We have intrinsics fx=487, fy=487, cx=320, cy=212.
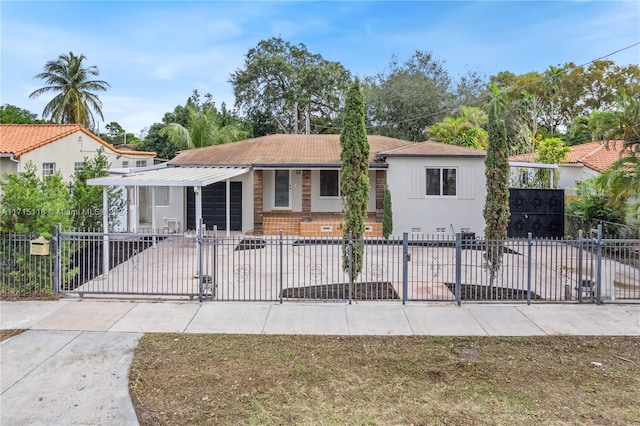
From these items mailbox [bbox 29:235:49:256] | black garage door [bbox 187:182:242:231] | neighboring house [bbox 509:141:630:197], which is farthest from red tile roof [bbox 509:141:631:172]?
mailbox [bbox 29:235:49:256]

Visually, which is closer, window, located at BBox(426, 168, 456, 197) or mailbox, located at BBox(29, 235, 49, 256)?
mailbox, located at BBox(29, 235, 49, 256)

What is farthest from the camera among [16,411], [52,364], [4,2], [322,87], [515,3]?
[322,87]

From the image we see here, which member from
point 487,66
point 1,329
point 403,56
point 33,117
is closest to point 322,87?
point 403,56

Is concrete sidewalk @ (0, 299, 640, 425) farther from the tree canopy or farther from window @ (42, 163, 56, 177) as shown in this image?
the tree canopy

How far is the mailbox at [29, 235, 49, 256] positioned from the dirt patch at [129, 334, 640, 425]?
367cm

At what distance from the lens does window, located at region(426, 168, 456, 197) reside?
60.3 feet

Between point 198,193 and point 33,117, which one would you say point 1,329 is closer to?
point 198,193

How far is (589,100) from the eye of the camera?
142 ft

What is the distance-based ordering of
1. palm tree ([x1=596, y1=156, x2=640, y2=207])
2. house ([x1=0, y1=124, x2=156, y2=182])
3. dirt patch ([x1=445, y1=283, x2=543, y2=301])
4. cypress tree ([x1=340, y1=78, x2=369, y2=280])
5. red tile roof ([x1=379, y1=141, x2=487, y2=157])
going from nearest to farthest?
1. dirt patch ([x1=445, y1=283, x2=543, y2=301])
2. cypress tree ([x1=340, y1=78, x2=369, y2=280])
3. palm tree ([x1=596, y1=156, x2=640, y2=207])
4. house ([x1=0, y1=124, x2=156, y2=182])
5. red tile roof ([x1=379, y1=141, x2=487, y2=157])

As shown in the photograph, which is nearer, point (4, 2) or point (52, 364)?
point (52, 364)

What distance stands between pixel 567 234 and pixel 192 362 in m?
16.4

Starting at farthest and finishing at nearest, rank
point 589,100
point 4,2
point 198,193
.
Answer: point 589,100
point 198,193
point 4,2

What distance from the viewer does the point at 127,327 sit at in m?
8.42

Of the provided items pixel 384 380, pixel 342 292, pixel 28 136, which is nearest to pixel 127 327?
pixel 342 292
